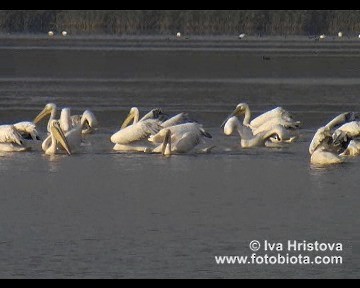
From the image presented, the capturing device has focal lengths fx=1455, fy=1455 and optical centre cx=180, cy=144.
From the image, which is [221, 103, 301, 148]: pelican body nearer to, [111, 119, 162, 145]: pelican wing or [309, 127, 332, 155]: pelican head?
[111, 119, 162, 145]: pelican wing

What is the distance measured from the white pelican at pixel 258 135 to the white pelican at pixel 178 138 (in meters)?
0.62

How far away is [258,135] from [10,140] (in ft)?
7.86

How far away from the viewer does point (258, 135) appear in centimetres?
1393

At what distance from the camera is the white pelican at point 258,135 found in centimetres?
1383

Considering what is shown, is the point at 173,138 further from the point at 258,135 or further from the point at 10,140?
the point at 10,140

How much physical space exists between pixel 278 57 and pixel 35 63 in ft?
20.9

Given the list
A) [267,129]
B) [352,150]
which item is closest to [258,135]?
[267,129]

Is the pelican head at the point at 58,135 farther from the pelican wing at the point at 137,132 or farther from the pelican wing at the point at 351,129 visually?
the pelican wing at the point at 351,129

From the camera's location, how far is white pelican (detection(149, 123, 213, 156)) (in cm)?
1316

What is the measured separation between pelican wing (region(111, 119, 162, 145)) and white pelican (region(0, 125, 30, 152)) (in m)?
0.87
